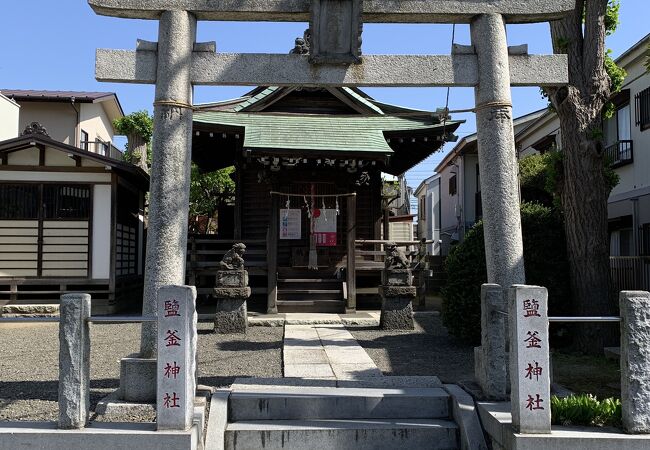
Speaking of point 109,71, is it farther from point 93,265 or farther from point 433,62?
point 93,265

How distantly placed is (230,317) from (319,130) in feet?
18.7

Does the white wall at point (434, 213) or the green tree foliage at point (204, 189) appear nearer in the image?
the green tree foliage at point (204, 189)

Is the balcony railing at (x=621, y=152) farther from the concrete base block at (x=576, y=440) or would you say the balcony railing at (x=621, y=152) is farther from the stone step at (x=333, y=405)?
the concrete base block at (x=576, y=440)

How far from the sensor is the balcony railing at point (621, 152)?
564 inches

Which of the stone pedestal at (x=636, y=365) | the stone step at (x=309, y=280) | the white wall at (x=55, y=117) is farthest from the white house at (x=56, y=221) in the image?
the stone pedestal at (x=636, y=365)

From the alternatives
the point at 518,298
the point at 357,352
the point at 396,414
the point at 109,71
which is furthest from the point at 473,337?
the point at 109,71

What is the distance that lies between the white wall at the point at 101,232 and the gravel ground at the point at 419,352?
7.09 meters

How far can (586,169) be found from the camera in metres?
9.02

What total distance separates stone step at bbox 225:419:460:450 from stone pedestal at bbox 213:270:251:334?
527cm

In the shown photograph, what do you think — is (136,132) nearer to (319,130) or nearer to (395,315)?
(319,130)

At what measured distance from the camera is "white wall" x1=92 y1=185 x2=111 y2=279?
14366 mm

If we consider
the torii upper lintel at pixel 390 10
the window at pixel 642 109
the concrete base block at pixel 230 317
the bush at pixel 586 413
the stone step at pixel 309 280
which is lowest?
the bush at pixel 586 413

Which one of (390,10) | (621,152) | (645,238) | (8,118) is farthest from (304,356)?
(8,118)

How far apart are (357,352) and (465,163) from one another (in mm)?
18807
